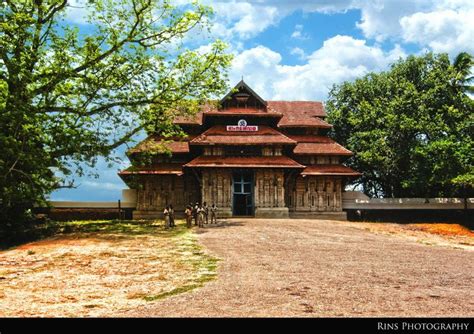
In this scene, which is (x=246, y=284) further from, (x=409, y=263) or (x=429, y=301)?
(x=409, y=263)

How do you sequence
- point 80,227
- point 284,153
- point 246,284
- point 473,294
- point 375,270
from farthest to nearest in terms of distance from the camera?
point 284,153 → point 80,227 → point 375,270 → point 246,284 → point 473,294

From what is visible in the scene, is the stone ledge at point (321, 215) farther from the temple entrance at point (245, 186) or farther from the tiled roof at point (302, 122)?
the tiled roof at point (302, 122)

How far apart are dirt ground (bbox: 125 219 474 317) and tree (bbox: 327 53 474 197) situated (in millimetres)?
20943

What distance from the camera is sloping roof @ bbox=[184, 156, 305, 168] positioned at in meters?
36.5

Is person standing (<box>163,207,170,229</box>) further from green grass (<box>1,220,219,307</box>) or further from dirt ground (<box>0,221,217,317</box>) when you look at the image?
dirt ground (<box>0,221,217,317</box>)

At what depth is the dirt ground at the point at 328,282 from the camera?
360 inches

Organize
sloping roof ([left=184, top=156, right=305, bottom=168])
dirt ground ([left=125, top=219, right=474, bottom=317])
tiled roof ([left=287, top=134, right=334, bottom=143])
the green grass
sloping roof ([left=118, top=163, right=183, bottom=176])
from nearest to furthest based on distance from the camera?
dirt ground ([left=125, top=219, right=474, bottom=317]) → the green grass → sloping roof ([left=184, top=156, right=305, bottom=168]) → sloping roof ([left=118, top=163, right=183, bottom=176]) → tiled roof ([left=287, top=134, right=334, bottom=143])

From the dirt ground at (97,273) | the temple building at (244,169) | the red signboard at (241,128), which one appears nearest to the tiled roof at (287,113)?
the temple building at (244,169)

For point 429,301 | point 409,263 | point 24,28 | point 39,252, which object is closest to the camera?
point 429,301

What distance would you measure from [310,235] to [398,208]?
20.0 m

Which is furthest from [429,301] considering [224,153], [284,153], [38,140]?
[284,153]

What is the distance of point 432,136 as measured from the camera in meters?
43.1

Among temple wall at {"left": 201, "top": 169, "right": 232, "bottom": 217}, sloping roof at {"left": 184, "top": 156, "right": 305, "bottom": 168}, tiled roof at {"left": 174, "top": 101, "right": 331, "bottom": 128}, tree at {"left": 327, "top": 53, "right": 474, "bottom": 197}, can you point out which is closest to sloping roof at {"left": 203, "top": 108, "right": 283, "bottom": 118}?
tiled roof at {"left": 174, "top": 101, "right": 331, "bottom": 128}

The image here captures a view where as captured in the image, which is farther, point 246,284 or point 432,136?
point 432,136
